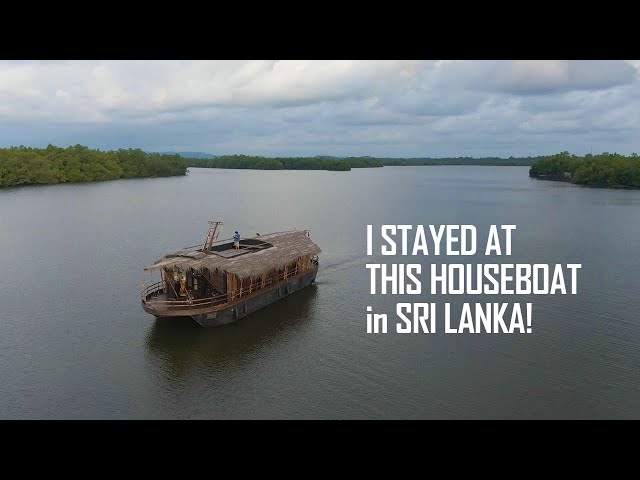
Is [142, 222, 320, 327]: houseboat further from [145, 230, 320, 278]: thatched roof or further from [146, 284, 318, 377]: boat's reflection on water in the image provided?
[146, 284, 318, 377]: boat's reflection on water

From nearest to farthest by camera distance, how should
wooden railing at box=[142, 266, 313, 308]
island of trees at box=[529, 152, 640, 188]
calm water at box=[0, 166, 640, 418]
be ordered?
calm water at box=[0, 166, 640, 418] < wooden railing at box=[142, 266, 313, 308] < island of trees at box=[529, 152, 640, 188]

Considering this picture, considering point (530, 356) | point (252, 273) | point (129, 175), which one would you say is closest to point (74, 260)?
point (252, 273)

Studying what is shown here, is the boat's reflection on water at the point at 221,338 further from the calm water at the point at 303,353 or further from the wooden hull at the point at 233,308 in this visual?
the wooden hull at the point at 233,308

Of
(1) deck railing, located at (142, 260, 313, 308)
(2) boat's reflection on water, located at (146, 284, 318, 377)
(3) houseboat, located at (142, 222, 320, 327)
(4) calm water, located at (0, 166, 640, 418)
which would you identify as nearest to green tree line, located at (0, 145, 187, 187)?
(4) calm water, located at (0, 166, 640, 418)

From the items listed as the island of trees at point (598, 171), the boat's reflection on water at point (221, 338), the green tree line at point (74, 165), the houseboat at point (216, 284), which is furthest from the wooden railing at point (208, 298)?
the island of trees at point (598, 171)

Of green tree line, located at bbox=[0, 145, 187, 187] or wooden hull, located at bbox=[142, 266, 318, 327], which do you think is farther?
green tree line, located at bbox=[0, 145, 187, 187]

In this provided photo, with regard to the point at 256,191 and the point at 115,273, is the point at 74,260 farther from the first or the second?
the point at 256,191
